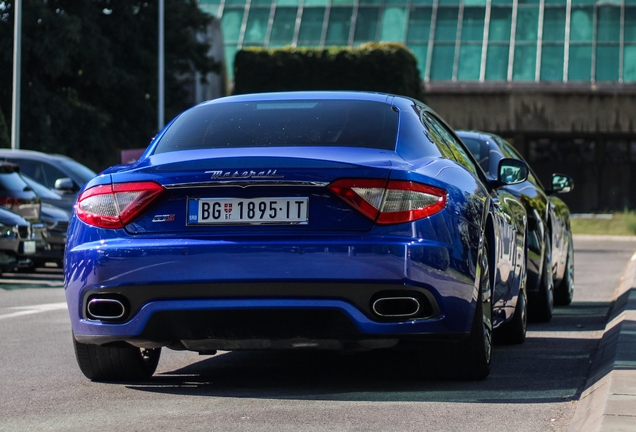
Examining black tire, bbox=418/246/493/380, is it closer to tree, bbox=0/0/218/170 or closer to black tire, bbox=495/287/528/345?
black tire, bbox=495/287/528/345

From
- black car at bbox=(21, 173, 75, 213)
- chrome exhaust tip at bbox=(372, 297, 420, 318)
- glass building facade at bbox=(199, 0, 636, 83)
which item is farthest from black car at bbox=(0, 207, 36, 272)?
glass building facade at bbox=(199, 0, 636, 83)

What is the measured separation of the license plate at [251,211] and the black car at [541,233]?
4194 millimetres

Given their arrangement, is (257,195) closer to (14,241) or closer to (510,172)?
(510,172)

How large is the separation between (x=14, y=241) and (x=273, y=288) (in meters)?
10.0

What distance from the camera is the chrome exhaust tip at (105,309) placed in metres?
6.34

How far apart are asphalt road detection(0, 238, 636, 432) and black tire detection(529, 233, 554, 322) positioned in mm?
800

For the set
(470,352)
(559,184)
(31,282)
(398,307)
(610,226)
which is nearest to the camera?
(398,307)

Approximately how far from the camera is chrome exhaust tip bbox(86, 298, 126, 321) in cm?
634

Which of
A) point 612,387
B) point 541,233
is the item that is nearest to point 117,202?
point 612,387

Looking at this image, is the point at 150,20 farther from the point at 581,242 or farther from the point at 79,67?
the point at 581,242

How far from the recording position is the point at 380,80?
40.6 metres

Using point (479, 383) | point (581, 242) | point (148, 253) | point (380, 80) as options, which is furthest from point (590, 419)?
point (380, 80)

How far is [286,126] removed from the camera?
695cm

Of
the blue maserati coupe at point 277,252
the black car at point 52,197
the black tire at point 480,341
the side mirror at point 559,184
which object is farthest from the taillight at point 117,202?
the black car at point 52,197
